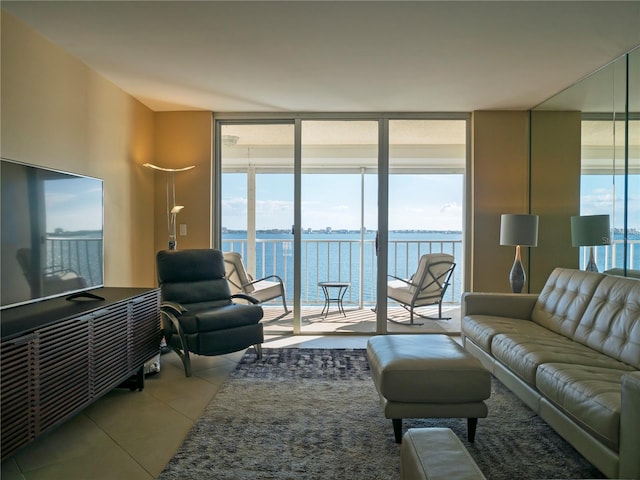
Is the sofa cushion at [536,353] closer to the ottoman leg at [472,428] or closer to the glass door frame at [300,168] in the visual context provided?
the ottoman leg at [472,428]

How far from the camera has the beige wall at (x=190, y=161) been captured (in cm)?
477

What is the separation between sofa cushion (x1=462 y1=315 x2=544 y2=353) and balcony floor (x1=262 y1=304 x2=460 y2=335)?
1291mm

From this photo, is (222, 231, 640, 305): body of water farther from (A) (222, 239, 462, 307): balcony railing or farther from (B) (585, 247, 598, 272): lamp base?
(B) (585, 247, 598, 272): lamp base

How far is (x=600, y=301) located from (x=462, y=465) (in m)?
2.32

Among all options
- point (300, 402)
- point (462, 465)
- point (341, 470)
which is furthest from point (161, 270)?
point (462, 465)

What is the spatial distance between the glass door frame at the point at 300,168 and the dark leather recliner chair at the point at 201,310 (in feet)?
2.94

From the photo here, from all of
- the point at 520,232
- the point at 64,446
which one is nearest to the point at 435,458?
the point at 64,446

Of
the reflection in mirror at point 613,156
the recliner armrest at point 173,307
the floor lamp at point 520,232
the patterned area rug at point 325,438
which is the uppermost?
the reflection in mirror at point 613,156

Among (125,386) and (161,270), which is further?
(161,270)

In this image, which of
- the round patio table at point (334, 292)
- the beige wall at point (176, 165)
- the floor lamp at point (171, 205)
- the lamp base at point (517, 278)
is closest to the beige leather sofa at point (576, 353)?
the lamp base at point (517, 278)

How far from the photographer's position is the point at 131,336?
2.96m

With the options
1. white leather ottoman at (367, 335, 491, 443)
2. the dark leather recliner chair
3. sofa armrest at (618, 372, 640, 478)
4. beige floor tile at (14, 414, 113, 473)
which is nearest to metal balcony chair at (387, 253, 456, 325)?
the dark leather recliner chair

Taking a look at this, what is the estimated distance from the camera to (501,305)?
365 cm

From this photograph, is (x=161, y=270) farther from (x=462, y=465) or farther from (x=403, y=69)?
(x=462, y=465)
